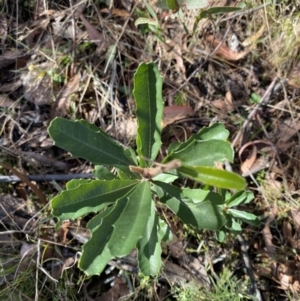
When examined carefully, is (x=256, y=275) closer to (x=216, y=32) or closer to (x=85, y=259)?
(x=85, y=259)

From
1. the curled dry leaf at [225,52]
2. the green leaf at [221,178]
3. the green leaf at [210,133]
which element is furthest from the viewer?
the curled dry leaf at [225,52]

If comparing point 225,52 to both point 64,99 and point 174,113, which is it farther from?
point 64,99

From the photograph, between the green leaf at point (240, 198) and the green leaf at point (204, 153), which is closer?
the green leaf at point (204, 153)

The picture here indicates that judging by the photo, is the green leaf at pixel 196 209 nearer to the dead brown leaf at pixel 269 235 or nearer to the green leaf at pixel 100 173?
the green leaf at pixel 100 173

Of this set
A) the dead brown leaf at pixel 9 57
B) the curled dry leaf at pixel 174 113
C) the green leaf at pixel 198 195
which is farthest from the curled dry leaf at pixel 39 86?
the green leaf at pixel 198 195

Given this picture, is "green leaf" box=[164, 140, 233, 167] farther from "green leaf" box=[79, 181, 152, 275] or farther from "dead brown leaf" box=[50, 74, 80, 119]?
"dead brown leaf" box=[50, 74, 80, 119]

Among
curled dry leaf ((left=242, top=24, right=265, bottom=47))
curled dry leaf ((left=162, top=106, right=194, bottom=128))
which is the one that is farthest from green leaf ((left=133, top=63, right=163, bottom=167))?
curled dry leaf ((left=242, top=24, right=265, bottom=47))

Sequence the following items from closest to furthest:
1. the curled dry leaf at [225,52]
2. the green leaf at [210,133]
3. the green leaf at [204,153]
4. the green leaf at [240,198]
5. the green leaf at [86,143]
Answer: the green leaf at [204,153], the green leaf at [86,143], the green leaf at [210,133], the green leaf at [240,198], the curled dry leaf at [225,52]

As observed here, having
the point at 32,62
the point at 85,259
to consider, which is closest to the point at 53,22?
the point at 32,62
